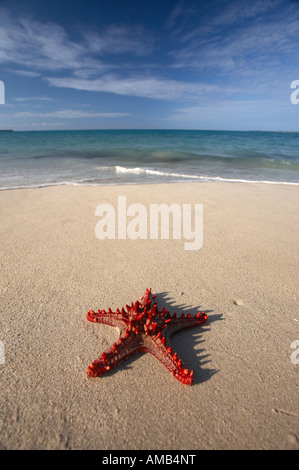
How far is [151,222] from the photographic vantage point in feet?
17.0

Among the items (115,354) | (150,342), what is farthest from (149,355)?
(115,354)

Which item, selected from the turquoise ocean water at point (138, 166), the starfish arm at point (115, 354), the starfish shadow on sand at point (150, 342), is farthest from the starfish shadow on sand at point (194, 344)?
the turquoise ocean water at point (138, 166)

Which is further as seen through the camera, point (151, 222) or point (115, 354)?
point (151, 222)

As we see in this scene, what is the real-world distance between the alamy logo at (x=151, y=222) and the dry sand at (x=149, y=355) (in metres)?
0.22

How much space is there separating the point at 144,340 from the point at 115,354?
269mm

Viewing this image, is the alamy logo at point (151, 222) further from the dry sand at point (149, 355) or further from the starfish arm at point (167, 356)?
the starfish arm at point (167, 356)

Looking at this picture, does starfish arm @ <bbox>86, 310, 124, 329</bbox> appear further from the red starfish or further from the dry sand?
the dry sand

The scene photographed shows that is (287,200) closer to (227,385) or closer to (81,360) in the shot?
(227,385)
